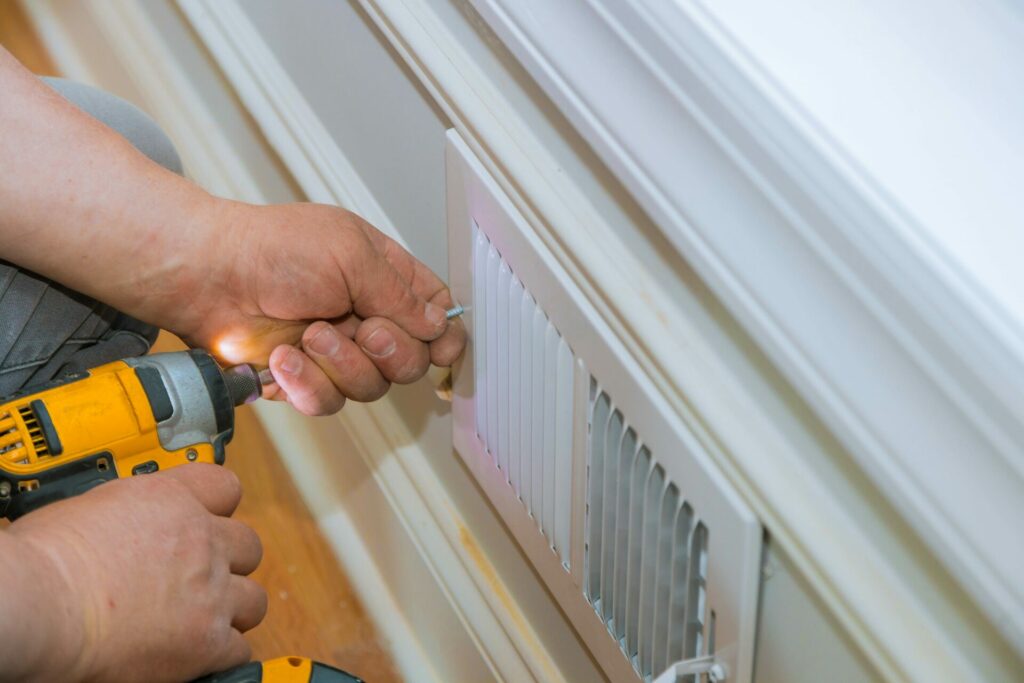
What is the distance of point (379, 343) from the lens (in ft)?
3.30

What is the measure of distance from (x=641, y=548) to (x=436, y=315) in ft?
0.97

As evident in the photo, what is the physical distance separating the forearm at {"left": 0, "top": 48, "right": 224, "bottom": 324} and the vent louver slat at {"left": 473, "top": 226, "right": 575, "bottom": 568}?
24 cm

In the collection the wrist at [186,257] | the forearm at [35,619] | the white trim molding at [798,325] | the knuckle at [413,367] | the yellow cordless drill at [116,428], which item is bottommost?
the white trim molding at [798,325]

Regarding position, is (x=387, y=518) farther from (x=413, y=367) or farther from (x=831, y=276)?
(x=831, y=276)

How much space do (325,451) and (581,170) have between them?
0.74 m

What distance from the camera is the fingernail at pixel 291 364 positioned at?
1.02m

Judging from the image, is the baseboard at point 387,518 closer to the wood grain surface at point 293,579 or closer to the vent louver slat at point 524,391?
the wood grain surface at point 293,579

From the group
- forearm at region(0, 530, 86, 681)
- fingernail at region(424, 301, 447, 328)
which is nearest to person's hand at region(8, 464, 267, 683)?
forearm at region(0, 530, 86, 681)

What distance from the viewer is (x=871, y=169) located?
548 millimetres

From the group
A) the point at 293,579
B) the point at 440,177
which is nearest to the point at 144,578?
the point at 440,177

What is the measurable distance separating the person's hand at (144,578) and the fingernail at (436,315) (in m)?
0.24

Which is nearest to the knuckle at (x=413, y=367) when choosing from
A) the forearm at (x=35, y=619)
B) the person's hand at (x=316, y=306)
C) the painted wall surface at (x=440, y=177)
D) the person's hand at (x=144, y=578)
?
the person's hand at (x=316, y=306)

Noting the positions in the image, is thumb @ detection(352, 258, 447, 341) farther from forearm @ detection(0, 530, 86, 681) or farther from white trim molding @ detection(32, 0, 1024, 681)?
forearm @ detection(0, 530, 86, 681)

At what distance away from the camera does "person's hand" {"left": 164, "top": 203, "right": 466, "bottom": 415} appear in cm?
97
